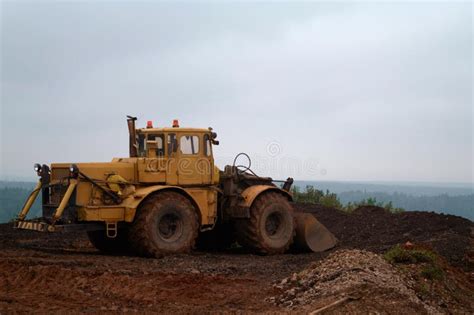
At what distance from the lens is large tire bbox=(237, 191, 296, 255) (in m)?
15.6

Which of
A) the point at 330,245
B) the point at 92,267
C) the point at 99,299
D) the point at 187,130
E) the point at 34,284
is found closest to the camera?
the point at 99,299

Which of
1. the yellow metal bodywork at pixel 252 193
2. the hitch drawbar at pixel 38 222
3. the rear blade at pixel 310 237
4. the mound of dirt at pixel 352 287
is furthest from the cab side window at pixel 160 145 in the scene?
the mound of dirt at pixel 352 287

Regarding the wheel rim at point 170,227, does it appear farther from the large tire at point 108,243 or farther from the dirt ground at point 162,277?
the large tire at point 108,243

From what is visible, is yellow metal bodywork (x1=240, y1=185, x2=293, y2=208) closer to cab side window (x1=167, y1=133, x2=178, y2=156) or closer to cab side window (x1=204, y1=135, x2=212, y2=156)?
cab side window (x1=204, y1=135, x2=212, y2=156)

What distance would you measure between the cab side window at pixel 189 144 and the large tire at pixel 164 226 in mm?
1114

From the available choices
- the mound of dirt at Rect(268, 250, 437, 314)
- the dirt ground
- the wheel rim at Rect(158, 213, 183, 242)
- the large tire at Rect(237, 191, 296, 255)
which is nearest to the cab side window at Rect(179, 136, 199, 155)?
the wheel rim at Rect(158, 213, 183, 242)

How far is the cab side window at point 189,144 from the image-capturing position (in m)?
15.0

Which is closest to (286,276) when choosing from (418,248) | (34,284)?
(418,248)

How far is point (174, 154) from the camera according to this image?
14898mm

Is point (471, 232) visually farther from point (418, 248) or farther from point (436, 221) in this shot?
point (418, 248)

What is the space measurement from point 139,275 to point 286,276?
267 cm

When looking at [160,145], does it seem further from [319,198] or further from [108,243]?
[319,198]

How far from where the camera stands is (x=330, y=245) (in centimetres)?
1647

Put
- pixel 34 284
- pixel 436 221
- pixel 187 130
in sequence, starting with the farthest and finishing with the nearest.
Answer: pixel 436 221 < pixel 187 130 < pixel 34 284
